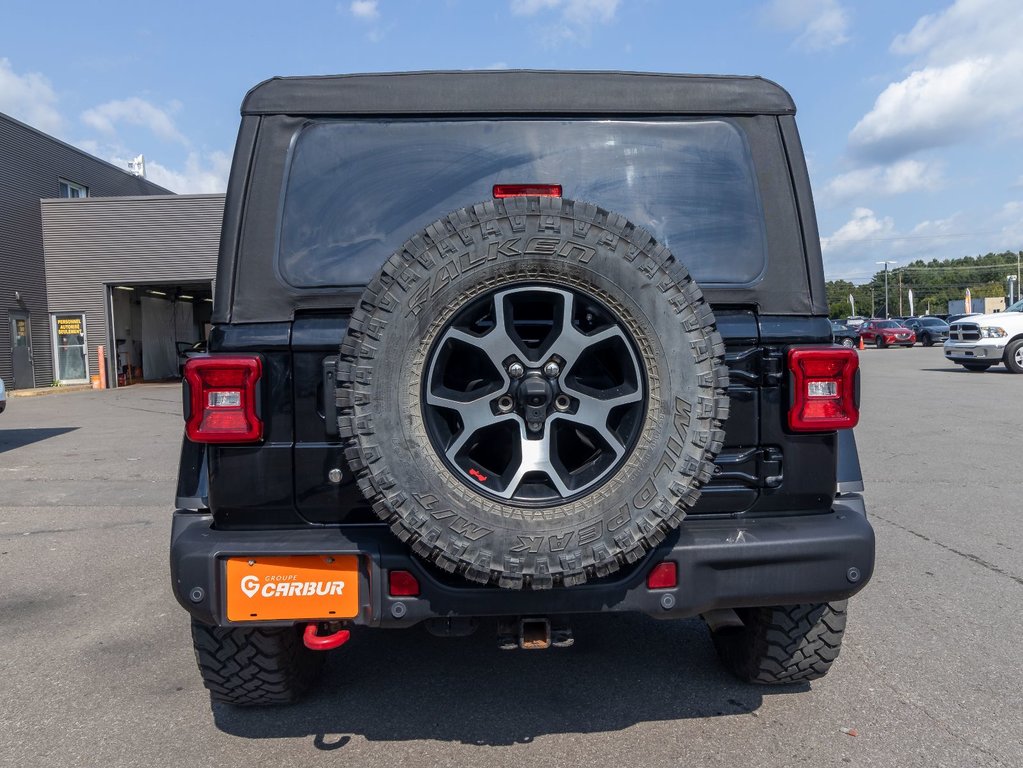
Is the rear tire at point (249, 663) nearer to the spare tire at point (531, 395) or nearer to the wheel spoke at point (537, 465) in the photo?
the spare tire at point (531, 395)

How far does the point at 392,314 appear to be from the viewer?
2.12 m

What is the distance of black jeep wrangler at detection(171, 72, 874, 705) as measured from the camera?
212cm

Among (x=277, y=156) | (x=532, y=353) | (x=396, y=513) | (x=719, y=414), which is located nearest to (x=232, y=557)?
(x=396, y=513)

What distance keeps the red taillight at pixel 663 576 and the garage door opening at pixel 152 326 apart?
2451 centimetres

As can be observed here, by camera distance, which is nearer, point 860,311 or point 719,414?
point 719,414

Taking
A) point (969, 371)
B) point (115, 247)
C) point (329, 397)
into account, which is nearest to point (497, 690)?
point (329, 397)

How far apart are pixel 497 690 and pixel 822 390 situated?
1711mm

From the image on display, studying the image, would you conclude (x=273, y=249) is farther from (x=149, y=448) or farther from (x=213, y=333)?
(x=149, y=448)

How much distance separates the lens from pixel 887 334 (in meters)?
40.1

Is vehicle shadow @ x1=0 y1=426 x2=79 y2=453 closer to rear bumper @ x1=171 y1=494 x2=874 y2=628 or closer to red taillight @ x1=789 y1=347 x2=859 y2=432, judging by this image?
rear bumper @ x1=171 y1=494 x2=874 y2=628

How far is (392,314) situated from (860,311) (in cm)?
13152

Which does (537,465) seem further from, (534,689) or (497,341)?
(534,689)

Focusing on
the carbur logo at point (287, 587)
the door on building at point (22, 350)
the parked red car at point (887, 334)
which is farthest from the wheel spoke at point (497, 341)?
the parked red car at point (887, 334)

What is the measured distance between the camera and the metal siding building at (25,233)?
2297 centimetres
